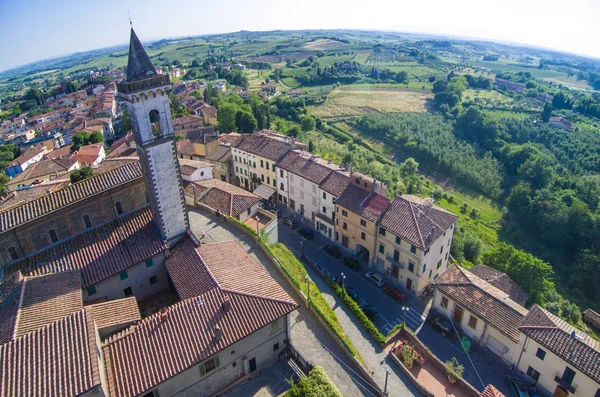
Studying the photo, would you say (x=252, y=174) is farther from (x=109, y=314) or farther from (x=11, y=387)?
(x=11, y=387)

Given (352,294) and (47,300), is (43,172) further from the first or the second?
(352,294)

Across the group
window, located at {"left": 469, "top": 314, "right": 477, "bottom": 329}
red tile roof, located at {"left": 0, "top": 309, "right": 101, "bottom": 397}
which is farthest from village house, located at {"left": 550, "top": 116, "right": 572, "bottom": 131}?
red tile roof, located at {"left": 0, "top": 309, "right": 101, "bottom": 397}

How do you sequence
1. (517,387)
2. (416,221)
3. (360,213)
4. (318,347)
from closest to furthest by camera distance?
(318,347), (517,387), (416,221), (360,213)

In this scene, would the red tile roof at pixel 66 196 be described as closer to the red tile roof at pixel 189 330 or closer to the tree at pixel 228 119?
the red tile roof at pixel 189 330

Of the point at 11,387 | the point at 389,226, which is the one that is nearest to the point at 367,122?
the point at 389,226

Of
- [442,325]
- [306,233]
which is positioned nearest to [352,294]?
[442,325]

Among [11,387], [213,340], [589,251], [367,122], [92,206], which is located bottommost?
[589,251]
